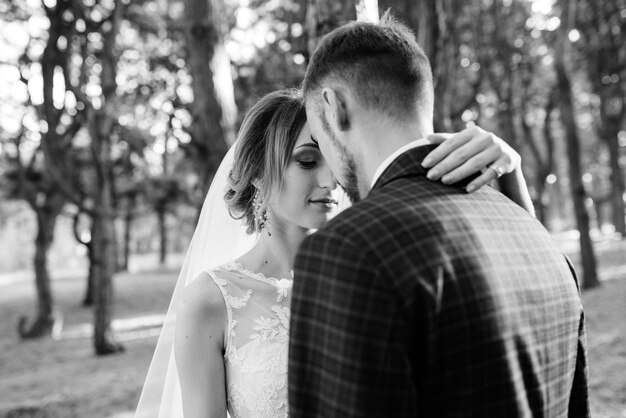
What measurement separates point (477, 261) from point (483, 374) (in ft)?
0.92

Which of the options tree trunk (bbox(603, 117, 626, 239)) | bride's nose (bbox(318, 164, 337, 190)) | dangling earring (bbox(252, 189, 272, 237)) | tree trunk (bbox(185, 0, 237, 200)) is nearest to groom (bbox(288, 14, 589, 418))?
bride's nose (bbox(318, 164, 337, 190))

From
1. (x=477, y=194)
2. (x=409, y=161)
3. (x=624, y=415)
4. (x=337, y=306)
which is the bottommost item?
(x=624, y=415)

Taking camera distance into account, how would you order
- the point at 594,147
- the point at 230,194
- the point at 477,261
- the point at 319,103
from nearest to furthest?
the point at 477,261 → the point at 319,103 → the point at 230,194 → the point at 594,147

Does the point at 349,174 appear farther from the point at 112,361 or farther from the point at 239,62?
the point at 239,62

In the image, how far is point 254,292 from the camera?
8.98ft

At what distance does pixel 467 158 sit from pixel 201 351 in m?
1.45

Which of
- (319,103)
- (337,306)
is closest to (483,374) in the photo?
(337,306)

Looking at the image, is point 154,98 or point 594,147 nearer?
point 154,98

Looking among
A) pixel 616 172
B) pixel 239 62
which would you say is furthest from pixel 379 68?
pixel 616 172

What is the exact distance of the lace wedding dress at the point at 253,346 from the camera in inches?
99.7

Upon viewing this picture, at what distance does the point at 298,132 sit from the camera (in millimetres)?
2721

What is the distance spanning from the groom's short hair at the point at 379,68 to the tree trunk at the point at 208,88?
13.7ft

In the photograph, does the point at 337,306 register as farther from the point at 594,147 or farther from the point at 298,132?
the point at 594,147

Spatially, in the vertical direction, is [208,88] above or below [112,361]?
above
